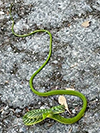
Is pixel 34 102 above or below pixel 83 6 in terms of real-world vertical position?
below

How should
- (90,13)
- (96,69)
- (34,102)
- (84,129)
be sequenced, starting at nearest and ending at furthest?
(84,129) < (34,102) < (96,69) < (90,13)

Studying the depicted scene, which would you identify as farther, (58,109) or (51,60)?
(51,60)

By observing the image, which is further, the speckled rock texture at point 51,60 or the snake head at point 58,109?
the speckled rock texture at point 51,60

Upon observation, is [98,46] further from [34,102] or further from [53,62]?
[34,102]

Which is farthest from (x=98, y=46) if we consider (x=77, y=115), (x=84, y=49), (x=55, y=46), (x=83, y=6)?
(x=77, y=115)

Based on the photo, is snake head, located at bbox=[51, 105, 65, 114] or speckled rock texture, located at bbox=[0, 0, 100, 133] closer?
snake head, located at bbox=[51, 105, 65, 114]

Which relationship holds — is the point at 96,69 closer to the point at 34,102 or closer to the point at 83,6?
the point at 34,102

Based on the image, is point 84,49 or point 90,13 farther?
point 90,13

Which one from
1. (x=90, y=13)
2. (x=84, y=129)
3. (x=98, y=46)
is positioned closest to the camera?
(x=84, y=129)
